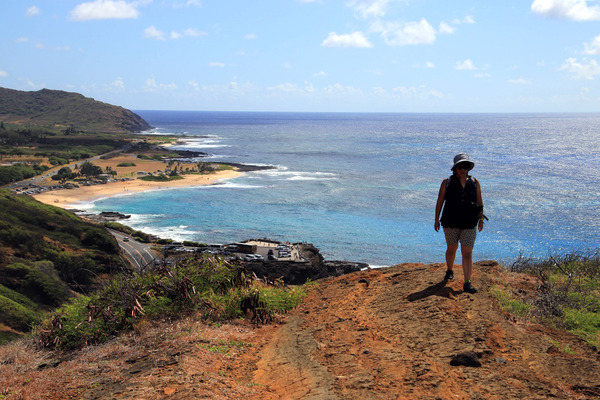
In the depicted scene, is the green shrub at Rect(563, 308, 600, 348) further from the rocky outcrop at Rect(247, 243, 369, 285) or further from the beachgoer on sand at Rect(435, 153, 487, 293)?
the rocky outcrop at Rect(247, 243, 369, 285)

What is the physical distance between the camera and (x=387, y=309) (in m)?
6.98

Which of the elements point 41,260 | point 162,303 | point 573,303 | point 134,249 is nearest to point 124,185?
point 134,249

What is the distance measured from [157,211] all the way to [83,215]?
8431 mm

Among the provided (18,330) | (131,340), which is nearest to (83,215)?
(18,330)

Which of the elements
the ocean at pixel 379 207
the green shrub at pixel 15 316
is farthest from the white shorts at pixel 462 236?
the ocean at pixel 379 207

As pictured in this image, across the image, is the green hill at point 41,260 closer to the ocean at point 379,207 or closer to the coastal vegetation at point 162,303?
the coastal vegetation at point 162,303

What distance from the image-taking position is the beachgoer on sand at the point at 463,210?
7.29 m

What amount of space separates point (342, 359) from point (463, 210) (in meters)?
3.41

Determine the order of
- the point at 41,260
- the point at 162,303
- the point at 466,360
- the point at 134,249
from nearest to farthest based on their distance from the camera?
the point at 466,360
the point at 162,303
the point at 41,260
the point at 134,249

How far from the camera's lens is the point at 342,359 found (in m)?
5.25

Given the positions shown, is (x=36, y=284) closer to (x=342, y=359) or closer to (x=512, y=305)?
(x=342, y=359)

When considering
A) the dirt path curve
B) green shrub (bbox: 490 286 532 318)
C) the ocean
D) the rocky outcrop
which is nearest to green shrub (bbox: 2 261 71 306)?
the rocky outcrop

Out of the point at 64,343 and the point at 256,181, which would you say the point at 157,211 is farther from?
the point at 64,343

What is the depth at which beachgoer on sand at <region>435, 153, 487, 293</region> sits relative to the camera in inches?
287
